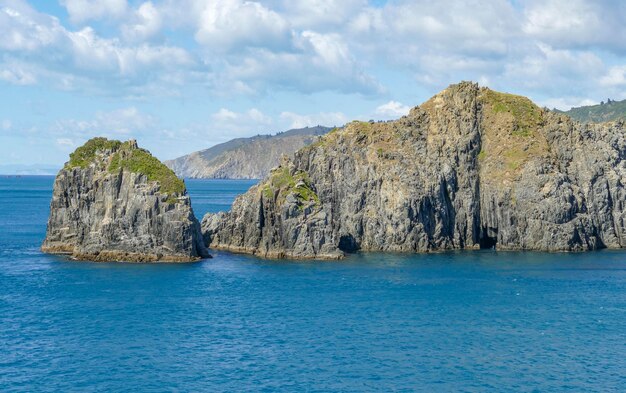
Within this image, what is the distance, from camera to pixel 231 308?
95.4m

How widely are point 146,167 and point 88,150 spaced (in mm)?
19591

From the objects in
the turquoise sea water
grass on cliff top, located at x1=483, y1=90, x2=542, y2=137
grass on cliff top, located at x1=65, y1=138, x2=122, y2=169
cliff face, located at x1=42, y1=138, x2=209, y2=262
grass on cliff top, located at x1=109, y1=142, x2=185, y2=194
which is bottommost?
the turquoise sea water

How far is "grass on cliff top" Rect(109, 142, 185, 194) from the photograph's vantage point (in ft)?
437

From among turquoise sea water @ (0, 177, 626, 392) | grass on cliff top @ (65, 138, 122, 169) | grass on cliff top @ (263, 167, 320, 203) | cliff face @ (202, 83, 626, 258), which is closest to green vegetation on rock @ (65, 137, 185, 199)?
grass on cliff top @ (65, 138, 122, 169)

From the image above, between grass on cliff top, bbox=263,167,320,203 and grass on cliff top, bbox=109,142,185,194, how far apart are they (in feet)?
59.8

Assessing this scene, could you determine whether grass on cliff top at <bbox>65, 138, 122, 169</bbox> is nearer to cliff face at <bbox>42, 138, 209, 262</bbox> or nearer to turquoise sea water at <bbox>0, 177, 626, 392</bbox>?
cliff face at <bbox>42, 138, 209, 262</bbox>

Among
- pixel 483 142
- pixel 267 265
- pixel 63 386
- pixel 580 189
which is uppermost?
pixel 483 142

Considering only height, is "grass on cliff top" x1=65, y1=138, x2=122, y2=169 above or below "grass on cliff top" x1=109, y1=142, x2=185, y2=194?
above

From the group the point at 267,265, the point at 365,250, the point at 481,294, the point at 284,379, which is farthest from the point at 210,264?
the point at 284,379

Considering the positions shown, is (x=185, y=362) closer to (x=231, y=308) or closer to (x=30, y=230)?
(x=231, y=308)

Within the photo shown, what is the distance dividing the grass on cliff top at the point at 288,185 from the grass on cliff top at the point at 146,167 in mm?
18214

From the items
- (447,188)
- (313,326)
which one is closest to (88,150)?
(447,188)

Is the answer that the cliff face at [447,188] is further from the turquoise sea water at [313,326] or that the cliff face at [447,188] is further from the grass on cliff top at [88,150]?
the grass on cliff top at [88,150]

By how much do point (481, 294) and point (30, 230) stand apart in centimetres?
13063
